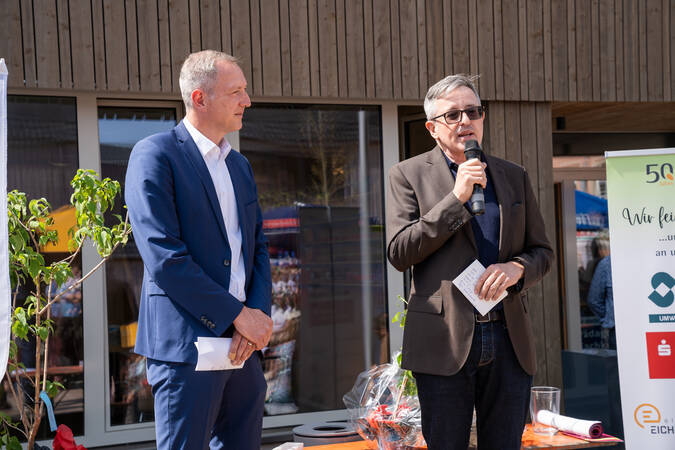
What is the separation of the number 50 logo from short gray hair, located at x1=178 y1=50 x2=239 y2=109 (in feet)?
8.68

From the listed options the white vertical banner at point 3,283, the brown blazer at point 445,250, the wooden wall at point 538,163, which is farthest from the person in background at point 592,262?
the white vertical banner at point 3,283

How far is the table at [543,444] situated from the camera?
338 centimetres

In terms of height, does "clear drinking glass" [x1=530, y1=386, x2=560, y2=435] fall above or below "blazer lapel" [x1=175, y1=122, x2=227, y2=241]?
below

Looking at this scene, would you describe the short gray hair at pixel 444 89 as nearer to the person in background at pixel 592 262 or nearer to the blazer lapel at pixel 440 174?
the blazer lapel at pixel 440 174

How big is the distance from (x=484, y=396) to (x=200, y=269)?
3.35ft

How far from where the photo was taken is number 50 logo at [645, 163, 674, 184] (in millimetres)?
3996

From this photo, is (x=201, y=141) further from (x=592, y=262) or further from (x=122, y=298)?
(x=592, y=262)

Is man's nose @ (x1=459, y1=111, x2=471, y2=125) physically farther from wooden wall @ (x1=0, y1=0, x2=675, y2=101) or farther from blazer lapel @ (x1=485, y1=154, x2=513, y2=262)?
wooden wall @ (x1=0, y1=0, x2=675, y2=101)

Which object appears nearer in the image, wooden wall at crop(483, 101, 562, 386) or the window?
the window

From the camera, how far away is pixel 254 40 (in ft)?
16.4

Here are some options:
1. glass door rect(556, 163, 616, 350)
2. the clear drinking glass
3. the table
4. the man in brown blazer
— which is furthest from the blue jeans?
glass door rect(556, 163, 616, 350)

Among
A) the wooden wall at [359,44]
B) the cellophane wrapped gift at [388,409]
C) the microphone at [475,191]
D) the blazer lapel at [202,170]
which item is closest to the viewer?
the blazer lapel at [202,170]

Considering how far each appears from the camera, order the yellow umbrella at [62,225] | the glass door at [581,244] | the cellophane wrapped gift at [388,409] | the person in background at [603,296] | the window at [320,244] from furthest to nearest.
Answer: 1. the glass door at [581,244]
2. the person in background at [603,296]
3. the window at [320,244]
4. the yellow umbrella at [62,225]
5. the cellophane wrapped gift at [388,409]

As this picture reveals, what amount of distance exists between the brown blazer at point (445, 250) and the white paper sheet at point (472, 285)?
0.12ft
